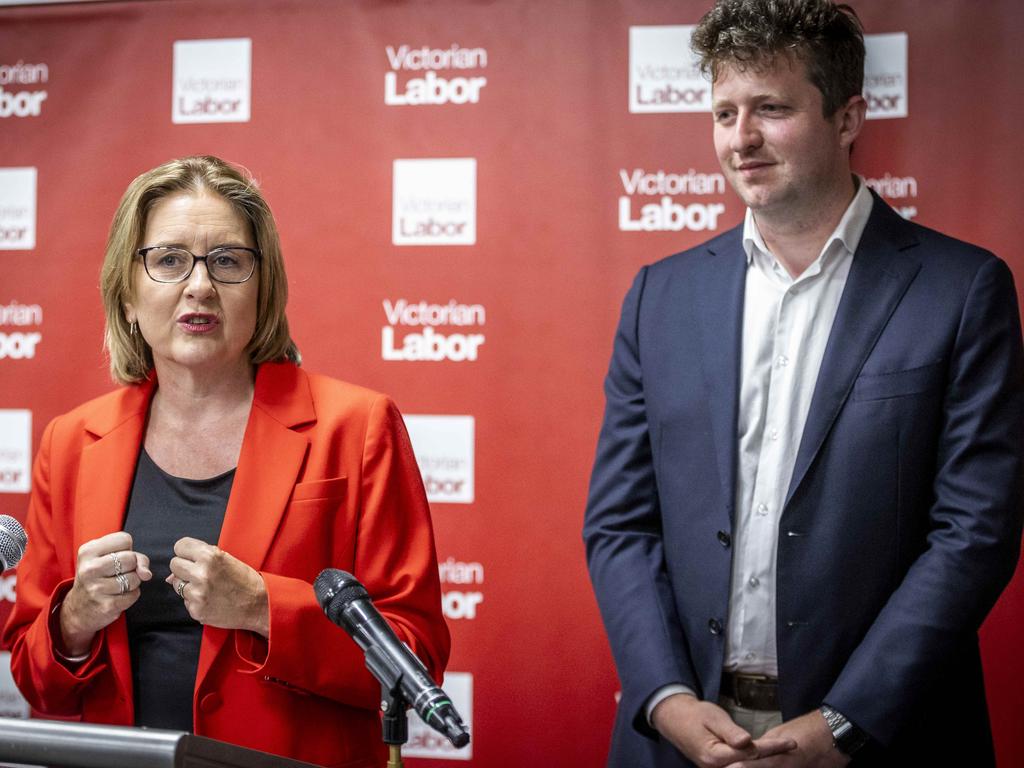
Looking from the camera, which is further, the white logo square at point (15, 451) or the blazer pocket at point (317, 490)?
the white logo square at point (15, 451)

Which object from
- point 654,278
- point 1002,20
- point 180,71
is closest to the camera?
point 654,278

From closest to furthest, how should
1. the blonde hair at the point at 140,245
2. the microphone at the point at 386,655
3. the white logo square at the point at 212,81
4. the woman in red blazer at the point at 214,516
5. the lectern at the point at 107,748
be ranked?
the lectern at the point at 107,748 < the microphone at the point at 386,655 < the woman in red blazer at the point at 214,516 < the blonde hair at the point at 140,245 < the white logo square at the point at 212,81

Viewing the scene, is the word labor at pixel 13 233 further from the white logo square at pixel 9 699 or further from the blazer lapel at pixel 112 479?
the blazer lapel at pixel 112 479

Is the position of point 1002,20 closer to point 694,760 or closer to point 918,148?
point 918,148

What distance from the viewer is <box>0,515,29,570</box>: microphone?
150cm

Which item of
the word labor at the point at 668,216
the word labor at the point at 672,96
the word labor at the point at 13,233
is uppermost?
the word labor at the point at 672,96

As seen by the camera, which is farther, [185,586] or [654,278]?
[654,278]

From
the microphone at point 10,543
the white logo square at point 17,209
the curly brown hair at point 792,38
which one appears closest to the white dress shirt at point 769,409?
the curly brown hair at point 792,38

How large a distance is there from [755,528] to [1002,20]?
74.2 inches

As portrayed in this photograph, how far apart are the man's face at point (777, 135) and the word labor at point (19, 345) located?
2375 mm

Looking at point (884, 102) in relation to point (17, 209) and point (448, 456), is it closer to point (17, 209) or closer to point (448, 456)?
point (448, 456)

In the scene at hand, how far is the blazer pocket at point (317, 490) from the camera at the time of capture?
1834mm

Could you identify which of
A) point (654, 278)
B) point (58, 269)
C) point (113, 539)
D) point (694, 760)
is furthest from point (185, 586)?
point (58, 269)

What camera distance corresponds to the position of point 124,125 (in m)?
3.34
